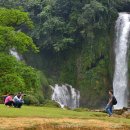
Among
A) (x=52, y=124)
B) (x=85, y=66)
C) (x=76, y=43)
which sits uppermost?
(x=52, y=124)

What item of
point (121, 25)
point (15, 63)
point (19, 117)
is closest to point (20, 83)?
point (15, 63)

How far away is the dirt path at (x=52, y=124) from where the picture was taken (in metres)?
19.2

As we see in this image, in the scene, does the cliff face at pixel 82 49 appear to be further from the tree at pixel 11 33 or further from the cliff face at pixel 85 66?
the tree at pixel 11 33

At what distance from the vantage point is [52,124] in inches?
791

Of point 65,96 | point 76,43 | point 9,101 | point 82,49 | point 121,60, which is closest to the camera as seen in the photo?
point 9,101

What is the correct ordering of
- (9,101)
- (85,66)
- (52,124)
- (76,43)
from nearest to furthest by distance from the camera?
1. (52,124)
2. (9,101)
3. (85,66)
4. (76,43)

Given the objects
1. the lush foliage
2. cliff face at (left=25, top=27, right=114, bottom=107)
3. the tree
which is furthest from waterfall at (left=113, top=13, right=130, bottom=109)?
the tree

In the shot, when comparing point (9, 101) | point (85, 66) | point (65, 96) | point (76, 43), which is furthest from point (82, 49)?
point (9, 101)

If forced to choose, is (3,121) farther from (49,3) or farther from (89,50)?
(49,3)

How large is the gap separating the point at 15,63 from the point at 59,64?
2379cm

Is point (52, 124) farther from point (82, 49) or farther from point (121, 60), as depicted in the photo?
point (82, 49)

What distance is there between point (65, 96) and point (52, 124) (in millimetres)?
29081

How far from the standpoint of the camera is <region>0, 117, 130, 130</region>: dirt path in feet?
63.1

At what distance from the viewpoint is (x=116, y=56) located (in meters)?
51.6
